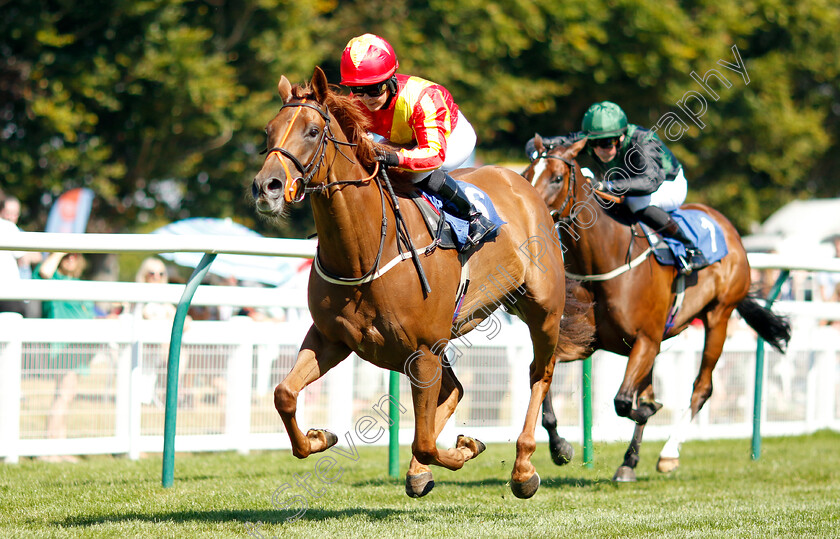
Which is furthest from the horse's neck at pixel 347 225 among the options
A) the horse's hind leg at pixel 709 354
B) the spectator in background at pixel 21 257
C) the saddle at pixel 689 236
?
the spectator in background at pixel 21 257

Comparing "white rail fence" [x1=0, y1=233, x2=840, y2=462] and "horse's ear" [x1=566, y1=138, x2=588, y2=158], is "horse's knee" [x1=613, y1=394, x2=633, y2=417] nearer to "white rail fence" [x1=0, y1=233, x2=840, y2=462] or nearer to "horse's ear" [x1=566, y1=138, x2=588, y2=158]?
"white rail fence" [x1=0, y1=233, x2=840, y2=462]

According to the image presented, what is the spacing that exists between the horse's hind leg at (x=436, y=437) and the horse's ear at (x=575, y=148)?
1.83 m

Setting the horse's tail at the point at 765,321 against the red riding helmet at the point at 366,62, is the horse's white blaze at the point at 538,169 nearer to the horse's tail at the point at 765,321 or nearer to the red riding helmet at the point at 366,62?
the red riding helmet at the point at 366,62

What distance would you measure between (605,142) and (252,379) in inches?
122

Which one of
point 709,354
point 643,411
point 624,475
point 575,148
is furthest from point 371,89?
point 709,354

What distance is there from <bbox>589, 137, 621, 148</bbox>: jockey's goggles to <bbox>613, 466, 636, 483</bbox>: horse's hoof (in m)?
2.15

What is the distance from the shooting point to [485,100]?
16328mm

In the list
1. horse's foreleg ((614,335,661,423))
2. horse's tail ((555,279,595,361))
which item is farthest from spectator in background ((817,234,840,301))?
horse's tail ((555,279,595,361))

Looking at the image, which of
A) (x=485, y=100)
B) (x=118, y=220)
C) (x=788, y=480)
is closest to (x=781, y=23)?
(x=485, y=100)

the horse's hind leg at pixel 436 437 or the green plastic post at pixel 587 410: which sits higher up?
the horse's hind leg at pixel 436 437

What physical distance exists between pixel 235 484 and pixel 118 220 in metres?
9.78

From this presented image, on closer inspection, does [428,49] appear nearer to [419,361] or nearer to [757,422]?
[757,422]

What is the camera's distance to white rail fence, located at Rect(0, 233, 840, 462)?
626 cm

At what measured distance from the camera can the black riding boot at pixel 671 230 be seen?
660cm
